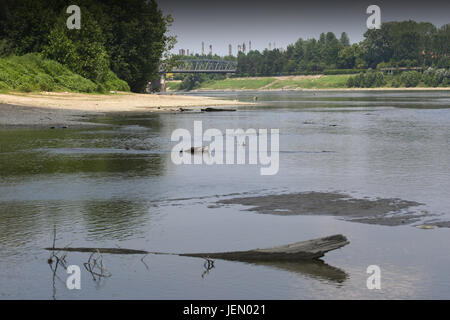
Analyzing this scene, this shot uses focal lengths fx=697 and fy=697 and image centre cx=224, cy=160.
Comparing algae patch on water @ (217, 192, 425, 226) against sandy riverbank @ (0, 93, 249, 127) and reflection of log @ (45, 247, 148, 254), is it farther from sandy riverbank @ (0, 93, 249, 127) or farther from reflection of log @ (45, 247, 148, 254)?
sandy riverbank @ (0, 93, 249, 127)

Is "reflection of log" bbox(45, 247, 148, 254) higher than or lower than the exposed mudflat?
lower

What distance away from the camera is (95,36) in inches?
3691

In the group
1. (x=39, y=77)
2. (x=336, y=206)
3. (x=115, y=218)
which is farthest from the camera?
(x=39, y=77)

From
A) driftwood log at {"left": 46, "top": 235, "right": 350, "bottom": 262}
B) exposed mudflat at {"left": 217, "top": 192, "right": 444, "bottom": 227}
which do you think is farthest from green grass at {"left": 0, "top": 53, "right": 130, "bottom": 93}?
driftwood log at {"left": 46, "top": 235, "right": 350, "bottom": 262}

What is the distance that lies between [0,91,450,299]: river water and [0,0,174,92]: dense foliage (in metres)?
59.9

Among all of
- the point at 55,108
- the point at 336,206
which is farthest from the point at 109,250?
the point at 55,108

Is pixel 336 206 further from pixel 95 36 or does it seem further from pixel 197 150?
pixel 95 36

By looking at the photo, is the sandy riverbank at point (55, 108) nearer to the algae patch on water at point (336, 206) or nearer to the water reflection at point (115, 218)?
the water reflection at point (115, 218)

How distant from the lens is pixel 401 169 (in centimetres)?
2412

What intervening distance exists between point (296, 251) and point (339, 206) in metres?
5.26

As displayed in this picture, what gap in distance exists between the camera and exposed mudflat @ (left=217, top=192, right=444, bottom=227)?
1589 cm

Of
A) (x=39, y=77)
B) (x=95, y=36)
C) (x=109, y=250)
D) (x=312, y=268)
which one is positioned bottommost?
(x=312, y=268)

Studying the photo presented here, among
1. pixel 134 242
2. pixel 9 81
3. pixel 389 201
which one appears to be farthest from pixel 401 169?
pixel 9 81
